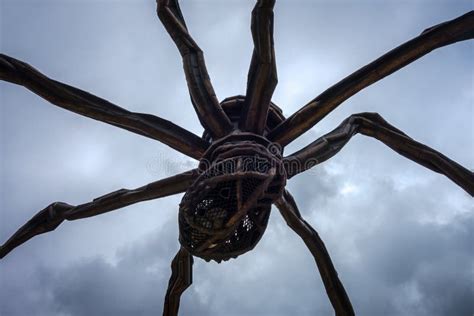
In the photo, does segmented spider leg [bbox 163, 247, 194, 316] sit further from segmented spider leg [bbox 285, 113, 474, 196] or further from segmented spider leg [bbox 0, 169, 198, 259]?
segmented spider leg [bbox 285, 113, 474, 196]

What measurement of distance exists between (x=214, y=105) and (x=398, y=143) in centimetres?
264

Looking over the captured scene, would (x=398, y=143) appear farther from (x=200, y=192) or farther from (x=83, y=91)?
(x=83, y=91)

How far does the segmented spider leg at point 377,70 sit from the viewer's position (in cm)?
593

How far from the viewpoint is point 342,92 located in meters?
6.05

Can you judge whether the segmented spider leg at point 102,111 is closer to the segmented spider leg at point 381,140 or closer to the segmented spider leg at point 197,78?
the segmented spider leg at point 197,78

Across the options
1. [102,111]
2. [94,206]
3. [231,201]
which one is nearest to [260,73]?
[231,201]

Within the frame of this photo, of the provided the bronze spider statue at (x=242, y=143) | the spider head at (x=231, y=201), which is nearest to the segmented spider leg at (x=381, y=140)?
the bronze spider statue at (x=242, y=143)

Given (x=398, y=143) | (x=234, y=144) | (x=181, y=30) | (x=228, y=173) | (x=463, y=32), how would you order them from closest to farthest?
(x=228, y=173), (x=234, y=144), (x=463, y=32), (x=181, y=30), (x=398, y=143)

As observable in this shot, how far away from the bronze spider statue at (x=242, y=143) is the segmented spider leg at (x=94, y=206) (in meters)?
0.01

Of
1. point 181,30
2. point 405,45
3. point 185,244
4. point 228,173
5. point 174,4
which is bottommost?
point 185,244

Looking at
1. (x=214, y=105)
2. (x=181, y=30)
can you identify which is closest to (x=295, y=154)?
(x=214, y=105)

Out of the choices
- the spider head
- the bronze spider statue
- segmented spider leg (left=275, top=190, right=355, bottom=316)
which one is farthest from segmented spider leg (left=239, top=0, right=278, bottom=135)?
segmented spider leg (left=275, top=190, right=355, bottom=316)

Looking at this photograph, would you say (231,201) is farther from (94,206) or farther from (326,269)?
(326,269)

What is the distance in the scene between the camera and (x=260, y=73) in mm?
5875
